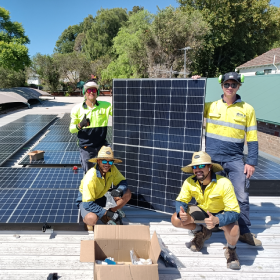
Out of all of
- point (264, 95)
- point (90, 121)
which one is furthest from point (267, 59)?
point (90, 121)

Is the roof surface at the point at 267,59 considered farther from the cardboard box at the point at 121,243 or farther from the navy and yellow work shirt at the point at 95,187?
the cardboard box at the point at 121,243

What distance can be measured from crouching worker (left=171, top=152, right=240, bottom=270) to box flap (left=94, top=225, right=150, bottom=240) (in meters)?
0.45

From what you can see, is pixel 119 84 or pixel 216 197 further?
pixel 119 84

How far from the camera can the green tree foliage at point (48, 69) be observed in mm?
41844

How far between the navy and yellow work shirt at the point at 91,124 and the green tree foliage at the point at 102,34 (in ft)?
165

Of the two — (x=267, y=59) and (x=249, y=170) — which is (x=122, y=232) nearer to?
(x=249, y=170)

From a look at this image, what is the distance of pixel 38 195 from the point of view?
15.3 ft

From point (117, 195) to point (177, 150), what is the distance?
3.81ft

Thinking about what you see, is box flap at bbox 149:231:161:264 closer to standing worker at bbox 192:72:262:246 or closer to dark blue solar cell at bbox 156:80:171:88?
standing worker at bbox 192:72:262:246

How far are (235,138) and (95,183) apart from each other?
6.71 feet

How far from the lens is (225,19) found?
3159cm

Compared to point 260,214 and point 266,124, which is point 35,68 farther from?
point 260,214

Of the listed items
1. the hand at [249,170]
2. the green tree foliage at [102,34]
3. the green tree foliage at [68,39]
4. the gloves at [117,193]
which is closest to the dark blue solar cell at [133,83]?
the gloves at [117,193]

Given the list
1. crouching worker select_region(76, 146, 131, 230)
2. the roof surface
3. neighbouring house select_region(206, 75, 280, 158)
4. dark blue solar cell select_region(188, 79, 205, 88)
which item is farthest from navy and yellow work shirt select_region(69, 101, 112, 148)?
the roof surface
